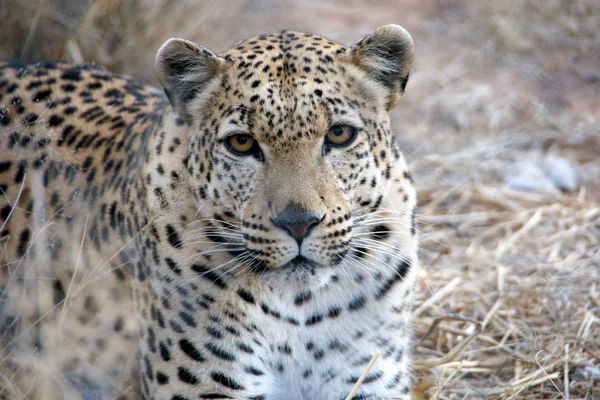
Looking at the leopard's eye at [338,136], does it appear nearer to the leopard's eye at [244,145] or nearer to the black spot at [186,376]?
the leopard's eye at [244,145]

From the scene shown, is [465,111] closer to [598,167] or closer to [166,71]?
[598,167]

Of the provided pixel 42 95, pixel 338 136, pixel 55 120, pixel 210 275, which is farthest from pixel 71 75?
pixel 338 136

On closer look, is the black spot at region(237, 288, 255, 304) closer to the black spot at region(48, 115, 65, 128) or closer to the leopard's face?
the leopard's face

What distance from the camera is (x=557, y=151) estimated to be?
24.9ft

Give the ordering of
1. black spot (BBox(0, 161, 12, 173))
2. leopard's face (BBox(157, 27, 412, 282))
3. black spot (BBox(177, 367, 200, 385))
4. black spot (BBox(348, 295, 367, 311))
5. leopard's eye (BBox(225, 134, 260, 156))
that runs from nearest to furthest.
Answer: leopard's face (BBox(157, 27, 412, 282))
leopard's eye (BBox(225, 134, 260, 156))
black spot (BBox(177, 367, 200, 385))
black spot (BBox(348, 295, 367, 311))
black spot (BBox(0, 161, 12, 173))

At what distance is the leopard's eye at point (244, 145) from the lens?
3.60 metres

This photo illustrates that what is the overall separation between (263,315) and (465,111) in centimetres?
498


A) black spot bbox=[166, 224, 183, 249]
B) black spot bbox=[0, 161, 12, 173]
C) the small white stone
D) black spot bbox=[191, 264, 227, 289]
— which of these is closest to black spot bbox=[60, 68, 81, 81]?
black spot bbox=[0, 161, 12, 173]

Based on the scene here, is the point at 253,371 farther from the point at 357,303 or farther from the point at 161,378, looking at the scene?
the point at 357,303

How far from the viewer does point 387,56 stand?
3854 mm

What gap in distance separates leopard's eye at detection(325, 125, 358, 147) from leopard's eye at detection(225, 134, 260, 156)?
294 mm

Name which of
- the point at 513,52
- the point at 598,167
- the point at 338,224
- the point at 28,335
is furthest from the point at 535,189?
the point at 28,335

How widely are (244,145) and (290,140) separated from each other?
204 millimetres

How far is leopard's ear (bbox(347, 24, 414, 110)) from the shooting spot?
12.4 feet
